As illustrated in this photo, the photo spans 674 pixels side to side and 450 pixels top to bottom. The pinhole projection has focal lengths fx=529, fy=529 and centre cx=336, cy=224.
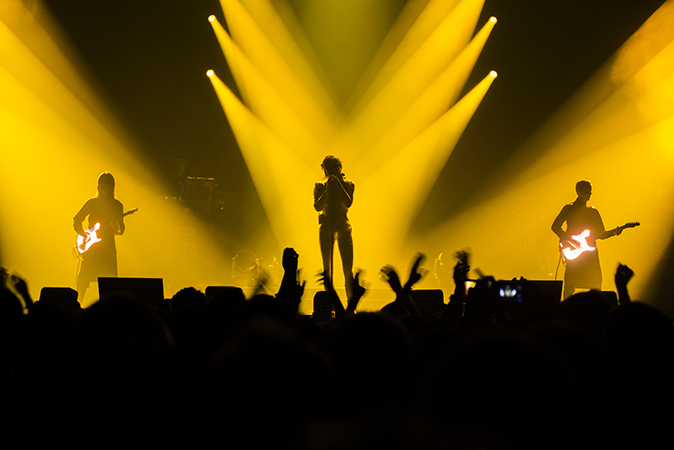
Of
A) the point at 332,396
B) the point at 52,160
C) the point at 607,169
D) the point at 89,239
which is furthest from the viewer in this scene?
the point at 607,169

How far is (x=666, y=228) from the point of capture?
413 inches

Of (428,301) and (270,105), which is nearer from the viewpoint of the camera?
(428,301)

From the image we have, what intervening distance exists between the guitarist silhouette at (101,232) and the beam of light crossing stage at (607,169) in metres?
7.61

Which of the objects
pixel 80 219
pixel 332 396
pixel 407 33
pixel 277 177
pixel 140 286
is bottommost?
pixel 332 396

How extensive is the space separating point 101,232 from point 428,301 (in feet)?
13.5

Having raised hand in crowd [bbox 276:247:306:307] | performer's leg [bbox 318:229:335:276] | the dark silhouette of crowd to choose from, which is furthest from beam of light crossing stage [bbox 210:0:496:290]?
the dark silhouette of crowd

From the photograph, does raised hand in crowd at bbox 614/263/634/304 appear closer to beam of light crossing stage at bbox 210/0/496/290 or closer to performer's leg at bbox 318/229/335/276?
performer's leg at bbox 318/229/335/276

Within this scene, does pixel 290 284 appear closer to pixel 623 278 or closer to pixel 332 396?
pixel 623 278

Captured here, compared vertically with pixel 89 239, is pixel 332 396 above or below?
below

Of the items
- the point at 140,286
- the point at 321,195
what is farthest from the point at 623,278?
the point at 321,195

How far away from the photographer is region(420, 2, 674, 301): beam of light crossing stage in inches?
418

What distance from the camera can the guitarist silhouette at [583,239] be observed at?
6242 mm

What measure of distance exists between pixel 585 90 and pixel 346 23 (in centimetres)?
523

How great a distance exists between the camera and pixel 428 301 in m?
4.81
